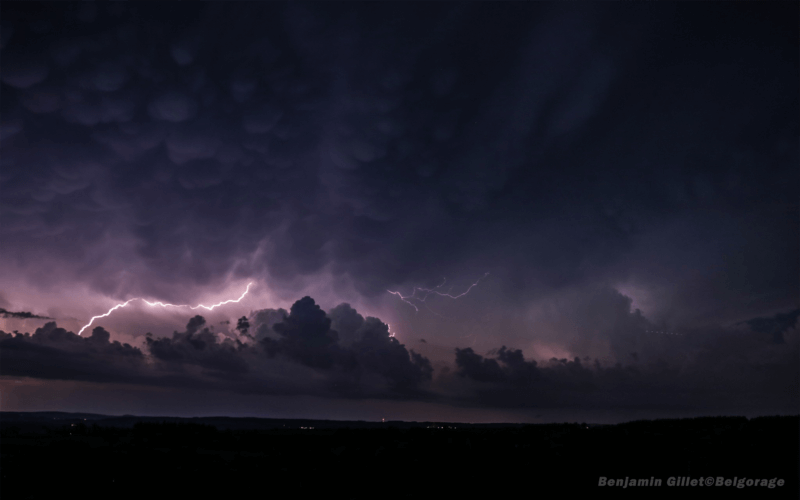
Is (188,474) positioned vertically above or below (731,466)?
below

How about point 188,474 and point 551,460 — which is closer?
point 188,474

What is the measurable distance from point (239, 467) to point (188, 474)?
4.47 meters

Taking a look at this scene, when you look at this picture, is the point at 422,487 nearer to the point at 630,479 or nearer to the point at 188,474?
the point at 630,479

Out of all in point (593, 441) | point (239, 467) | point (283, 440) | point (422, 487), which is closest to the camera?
→ point (422, 487)

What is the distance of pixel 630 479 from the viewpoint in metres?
28.6

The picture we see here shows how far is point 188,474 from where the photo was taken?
3198 cm

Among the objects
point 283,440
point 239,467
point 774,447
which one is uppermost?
point 774,447

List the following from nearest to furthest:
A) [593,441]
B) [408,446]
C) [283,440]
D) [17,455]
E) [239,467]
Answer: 1. [239,467]
2. [17,455]
3. [593,441]
4. [408,446]
5. [283,440]

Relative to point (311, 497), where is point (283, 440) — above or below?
below

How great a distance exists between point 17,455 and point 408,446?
36989 mm

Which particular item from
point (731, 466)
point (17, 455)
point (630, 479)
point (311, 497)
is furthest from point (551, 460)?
point (17, 455)

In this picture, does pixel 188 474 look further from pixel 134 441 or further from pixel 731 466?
pixel 731 466

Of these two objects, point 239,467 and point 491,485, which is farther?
point 239,467

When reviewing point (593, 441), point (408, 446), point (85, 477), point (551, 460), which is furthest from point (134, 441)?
point (593, 441)
